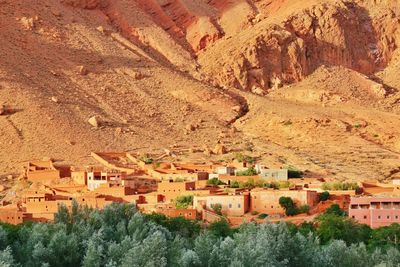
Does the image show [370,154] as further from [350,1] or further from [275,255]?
[275,255]

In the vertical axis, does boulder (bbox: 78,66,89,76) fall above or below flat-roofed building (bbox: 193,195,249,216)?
above

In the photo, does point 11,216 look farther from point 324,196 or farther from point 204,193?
point 324,196

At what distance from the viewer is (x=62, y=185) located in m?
78.9

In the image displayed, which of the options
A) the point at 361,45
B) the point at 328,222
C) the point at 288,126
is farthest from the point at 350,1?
the point at 328,222

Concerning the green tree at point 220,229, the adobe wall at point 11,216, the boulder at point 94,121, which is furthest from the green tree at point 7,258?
the boulder at point 94,121

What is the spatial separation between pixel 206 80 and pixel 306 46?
7.21 meters

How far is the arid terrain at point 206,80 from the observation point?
90375 mm

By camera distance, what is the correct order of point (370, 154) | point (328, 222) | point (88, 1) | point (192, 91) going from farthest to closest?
point (88, 1) → point (192, 91) → point (370, 154) → point (328, 222)

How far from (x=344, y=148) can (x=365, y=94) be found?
40.9ft

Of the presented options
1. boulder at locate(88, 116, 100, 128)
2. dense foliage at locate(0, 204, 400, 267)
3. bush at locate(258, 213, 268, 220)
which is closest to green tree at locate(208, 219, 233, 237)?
dense foliage at locate(0, 204, 400, 267)

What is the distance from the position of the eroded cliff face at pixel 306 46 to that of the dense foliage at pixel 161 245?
39469 millimetres

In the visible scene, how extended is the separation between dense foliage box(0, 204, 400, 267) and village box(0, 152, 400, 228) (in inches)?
129

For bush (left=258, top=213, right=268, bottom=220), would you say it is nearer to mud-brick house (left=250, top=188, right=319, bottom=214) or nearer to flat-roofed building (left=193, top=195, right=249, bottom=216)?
mud-brick house (left=250, top=188, right=319, bottom=214)

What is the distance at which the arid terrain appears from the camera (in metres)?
90.4
